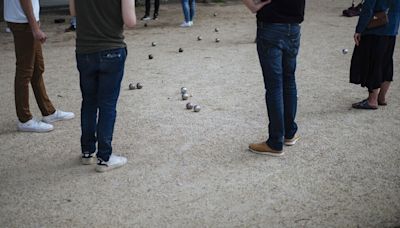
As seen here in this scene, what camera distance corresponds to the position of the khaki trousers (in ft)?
16.2

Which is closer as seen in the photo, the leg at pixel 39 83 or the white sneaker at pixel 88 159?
the white sneaker at pixel 88 159

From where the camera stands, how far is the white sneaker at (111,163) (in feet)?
14.0

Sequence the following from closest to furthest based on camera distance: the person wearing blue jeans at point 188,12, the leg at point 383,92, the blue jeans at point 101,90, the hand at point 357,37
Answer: the blue jeans at point 101,90 < the hand at point 357,37 < the leg at point 383,92 < the person wearing blue jeans at point 188,12

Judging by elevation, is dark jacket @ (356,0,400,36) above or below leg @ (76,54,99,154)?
above

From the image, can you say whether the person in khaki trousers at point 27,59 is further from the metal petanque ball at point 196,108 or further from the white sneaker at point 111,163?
the metal petanque ball at point 196,108

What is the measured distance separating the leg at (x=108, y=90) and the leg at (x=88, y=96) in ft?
0.27

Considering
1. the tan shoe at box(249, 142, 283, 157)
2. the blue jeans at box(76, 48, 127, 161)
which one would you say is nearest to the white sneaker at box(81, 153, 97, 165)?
the blue jeans at box(76, 48, 127, 161)

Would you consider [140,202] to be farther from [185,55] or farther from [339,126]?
[185,55]

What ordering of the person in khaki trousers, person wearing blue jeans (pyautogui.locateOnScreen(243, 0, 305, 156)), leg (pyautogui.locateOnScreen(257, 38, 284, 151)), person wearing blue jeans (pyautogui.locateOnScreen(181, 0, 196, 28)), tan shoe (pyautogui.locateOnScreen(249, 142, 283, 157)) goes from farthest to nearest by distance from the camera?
person wearing blue jeans (pyautogui.locateOnScreen(181, 0, 196, 28))
the person in khaki trousers
tan shoe (pyautogui.locateOnScreen(249, 142, 283, 157))
leg (pyautogui.locateOnScreen(257, 38, 284, 151))
person wearing blue jeans (pyautogui.locateOnScreen(243, 0, 305, 156))

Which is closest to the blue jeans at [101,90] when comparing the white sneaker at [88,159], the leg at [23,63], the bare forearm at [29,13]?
the white sneaker at [88,159]

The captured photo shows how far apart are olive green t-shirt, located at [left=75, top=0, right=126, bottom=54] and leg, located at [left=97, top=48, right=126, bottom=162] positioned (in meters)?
0.09

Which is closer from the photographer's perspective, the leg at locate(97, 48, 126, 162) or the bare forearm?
the leg at locate(97, 48, 126, 162)

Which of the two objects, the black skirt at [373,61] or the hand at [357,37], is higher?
the hand at [357,37]

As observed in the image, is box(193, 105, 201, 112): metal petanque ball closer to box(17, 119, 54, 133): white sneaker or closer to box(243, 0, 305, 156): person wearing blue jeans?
box(243, 0, 305, 156): person wearing blue jeans
